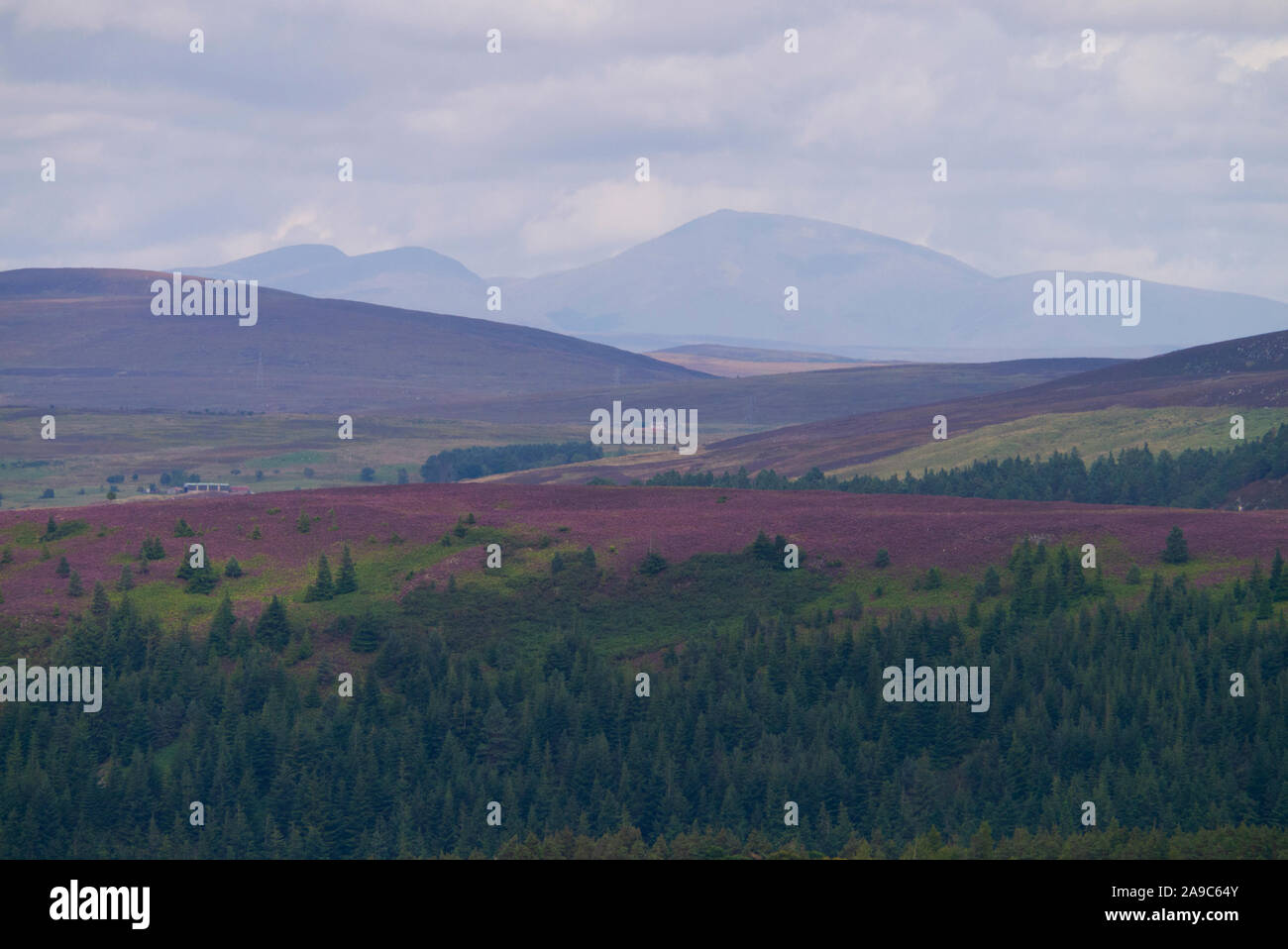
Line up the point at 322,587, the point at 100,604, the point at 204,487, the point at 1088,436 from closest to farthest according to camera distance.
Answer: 1. the point at 100,604
2. the point at 322,587
3. the point at 1088,436
4. the point at 204,487

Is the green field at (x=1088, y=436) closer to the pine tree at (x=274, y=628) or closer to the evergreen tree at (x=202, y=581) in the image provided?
the evergreen tree at (x=202, y=581)

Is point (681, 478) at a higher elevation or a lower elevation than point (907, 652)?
higher

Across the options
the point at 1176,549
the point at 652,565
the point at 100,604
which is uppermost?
the point at 1176,549

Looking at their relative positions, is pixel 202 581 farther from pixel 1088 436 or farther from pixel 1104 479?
pixel 1088 436

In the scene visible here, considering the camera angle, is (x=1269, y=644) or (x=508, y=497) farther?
(x=508, y=497)

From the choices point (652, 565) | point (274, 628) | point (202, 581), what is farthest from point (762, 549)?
point (202, 581)
